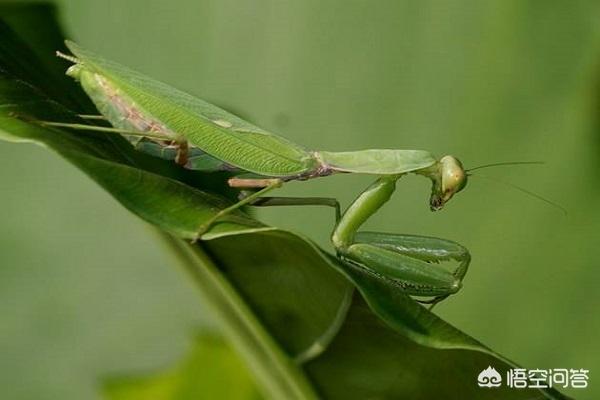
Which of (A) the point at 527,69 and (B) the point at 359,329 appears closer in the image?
(B) the point at 359,329

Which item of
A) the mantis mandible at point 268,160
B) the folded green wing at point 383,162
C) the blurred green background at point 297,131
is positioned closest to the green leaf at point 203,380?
the blurred green background at point 297,131

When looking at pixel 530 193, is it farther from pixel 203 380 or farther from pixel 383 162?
pixel 203 380

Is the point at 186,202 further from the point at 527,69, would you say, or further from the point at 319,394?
the point at 527,69

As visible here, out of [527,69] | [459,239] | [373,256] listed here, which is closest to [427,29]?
[527,69]

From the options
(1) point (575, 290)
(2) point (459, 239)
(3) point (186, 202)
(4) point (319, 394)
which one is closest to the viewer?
(3) point (186, 202)

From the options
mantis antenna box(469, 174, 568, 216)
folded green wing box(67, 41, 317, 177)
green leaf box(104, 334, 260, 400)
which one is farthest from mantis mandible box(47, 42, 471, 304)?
green leaf box(104, 334, 260, 400)

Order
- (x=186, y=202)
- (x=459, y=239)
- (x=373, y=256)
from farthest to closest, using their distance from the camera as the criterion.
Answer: (x=459, y=239), (x=373, y=256), (x=186, y=202)

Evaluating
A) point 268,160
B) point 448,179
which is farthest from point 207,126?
point 448,179

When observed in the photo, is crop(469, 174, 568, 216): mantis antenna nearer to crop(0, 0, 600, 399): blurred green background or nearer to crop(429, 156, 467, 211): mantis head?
crop(0, 0, 600, 399): blurred green background
